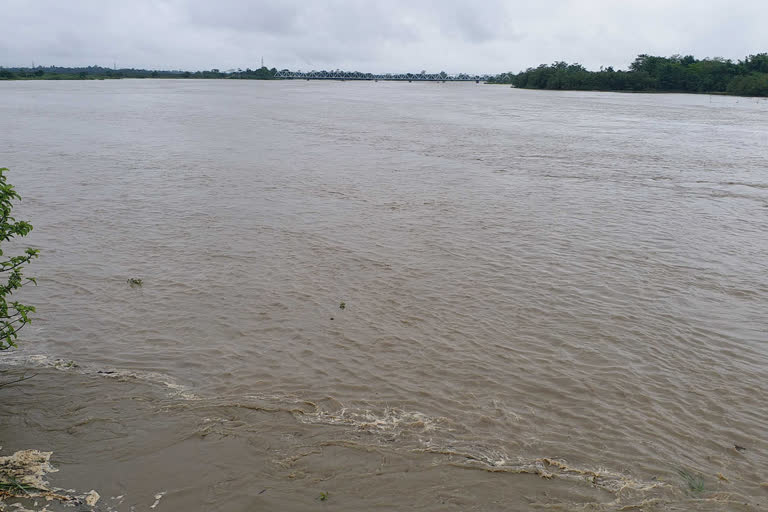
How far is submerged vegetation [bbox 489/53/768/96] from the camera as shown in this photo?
336ft

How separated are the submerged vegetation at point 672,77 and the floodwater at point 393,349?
10736cm

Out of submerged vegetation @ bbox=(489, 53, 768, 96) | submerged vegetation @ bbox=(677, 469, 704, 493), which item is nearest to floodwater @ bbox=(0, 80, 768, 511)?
submerged vegetation @ bbox=(677, 469, 704, 493)

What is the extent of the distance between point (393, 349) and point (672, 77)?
441ft

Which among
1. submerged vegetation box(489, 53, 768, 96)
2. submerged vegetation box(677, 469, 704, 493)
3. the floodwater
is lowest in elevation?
submerged vegetation box(677, 469, 704, 493)

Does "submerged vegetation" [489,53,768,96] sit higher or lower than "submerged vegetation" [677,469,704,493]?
higher

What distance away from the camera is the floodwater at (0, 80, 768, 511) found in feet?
16.0

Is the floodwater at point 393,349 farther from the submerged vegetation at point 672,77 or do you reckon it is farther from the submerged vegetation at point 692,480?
the submerged vegetation at point 672,77

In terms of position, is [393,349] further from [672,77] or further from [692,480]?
[672,77]

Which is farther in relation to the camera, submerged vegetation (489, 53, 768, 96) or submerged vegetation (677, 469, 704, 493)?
submerged vegetation (489, 53, 768, 96)

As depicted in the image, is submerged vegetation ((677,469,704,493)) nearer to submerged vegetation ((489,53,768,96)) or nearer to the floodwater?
the floodwater

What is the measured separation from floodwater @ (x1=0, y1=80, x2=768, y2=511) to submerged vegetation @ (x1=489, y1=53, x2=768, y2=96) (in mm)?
107356

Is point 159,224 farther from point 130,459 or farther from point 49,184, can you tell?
point 130,459

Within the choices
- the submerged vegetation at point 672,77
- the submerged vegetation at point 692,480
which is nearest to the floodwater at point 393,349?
the submerged vegetation at point 692,480

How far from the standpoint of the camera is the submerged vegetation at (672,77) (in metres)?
102
